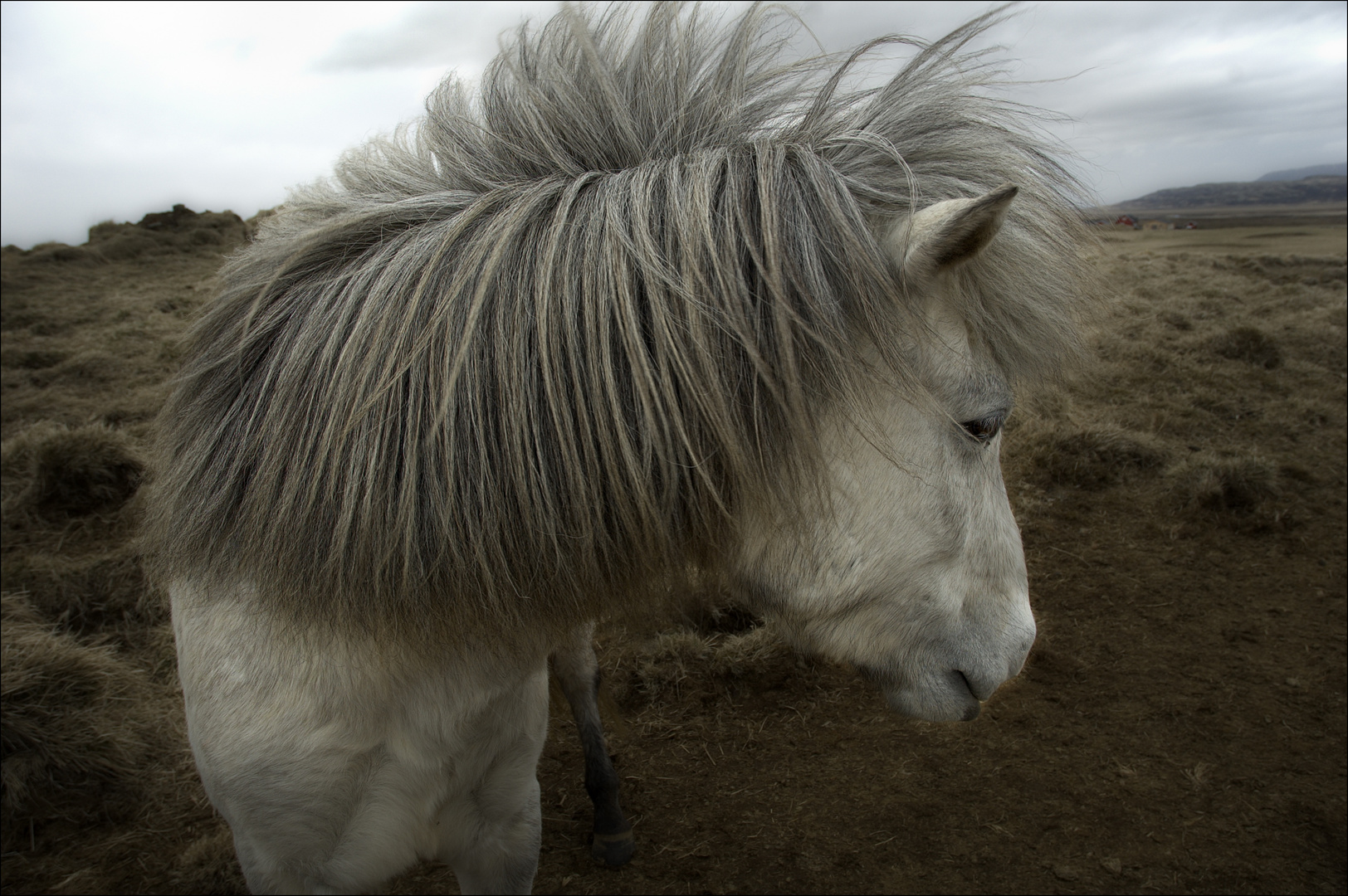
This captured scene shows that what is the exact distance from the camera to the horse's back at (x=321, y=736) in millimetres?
1211

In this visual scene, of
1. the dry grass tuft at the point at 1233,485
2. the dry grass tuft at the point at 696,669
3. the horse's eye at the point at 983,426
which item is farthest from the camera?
the dry grass tuft at the point at 1233,485

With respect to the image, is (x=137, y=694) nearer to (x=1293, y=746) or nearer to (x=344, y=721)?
(x=344, y=721)

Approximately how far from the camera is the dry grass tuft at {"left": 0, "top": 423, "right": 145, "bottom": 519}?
4.09m

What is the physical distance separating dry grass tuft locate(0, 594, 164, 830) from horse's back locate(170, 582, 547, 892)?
1822mm

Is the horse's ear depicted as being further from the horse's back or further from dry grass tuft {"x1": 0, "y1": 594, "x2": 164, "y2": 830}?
dry grass tuft {"x1": 0, "y1": 594, "x2": 164, "y2": 830}

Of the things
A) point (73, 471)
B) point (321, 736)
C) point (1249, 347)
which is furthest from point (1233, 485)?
point (73, 471)

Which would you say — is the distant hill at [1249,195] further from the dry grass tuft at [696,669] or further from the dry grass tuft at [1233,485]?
the dry grass tuft at [696,669]

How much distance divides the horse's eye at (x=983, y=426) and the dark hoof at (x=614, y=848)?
2.11 meters

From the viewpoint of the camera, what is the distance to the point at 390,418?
3.37 feet

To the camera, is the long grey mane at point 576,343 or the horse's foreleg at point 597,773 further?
the horse's foreleg at point 597,773

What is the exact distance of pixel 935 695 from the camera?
4.17 feet

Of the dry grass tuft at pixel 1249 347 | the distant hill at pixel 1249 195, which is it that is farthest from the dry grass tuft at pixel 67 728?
the distant hill at pixel 1249 195

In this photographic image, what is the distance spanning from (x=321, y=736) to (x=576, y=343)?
811 mm

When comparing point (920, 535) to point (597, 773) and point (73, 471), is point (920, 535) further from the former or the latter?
point (73, 471)
